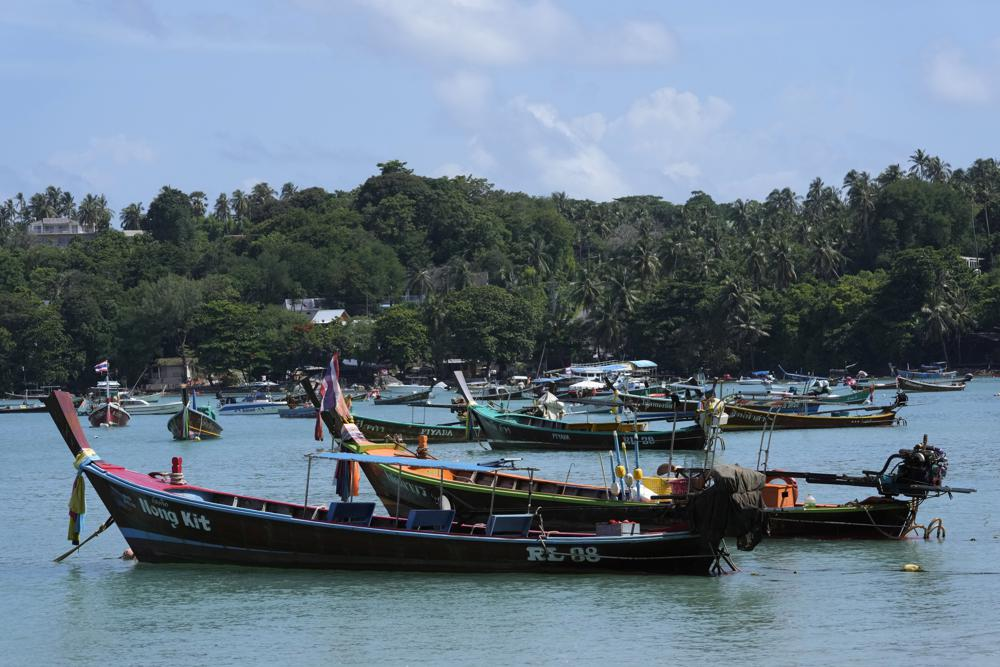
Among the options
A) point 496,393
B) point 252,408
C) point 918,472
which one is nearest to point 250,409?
point 252,408

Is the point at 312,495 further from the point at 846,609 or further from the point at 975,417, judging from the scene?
the point at 975,417

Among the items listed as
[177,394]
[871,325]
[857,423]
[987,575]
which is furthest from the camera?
[177,394]

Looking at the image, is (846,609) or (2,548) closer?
(846,609)

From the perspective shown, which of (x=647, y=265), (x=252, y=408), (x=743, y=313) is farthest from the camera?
(x=647, y=265)

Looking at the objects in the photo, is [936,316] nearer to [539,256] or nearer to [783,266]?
[783,266]

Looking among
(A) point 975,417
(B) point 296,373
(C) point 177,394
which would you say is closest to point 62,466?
(A) point 975,417

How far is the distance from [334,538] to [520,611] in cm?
409

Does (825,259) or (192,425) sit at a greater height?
(825,259)

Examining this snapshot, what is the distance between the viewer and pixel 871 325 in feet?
365

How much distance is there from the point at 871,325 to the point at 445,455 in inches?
2698

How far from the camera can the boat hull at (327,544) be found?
23219 millimetres

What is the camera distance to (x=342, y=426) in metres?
27.8

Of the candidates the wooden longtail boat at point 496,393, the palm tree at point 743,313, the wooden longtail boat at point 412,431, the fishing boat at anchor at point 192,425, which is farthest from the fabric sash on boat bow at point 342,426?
the palm tree at point 743,313

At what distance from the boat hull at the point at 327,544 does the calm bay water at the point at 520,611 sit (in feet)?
0.95
